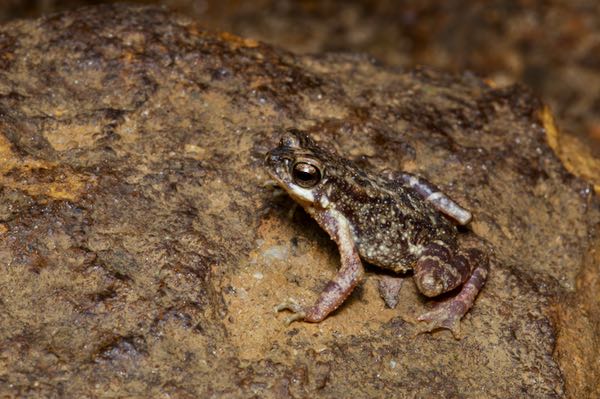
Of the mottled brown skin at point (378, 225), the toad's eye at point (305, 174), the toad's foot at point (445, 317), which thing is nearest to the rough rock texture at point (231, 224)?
the toad's foot at point (445, 317)

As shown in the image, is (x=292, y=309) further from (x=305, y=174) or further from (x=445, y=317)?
(x=445, y=317)

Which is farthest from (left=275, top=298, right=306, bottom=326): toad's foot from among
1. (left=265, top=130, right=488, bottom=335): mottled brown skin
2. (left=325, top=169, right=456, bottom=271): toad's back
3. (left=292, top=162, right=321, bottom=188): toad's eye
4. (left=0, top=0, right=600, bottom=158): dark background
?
(left=0, top=0, right=600, bottom=158): dark background

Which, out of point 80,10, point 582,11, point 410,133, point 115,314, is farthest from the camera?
point 582,11

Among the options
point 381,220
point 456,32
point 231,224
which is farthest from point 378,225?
point 456,32

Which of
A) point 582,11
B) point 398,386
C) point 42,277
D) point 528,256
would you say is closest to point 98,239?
point 42,277

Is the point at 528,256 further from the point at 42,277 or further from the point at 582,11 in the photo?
the point at 582,11

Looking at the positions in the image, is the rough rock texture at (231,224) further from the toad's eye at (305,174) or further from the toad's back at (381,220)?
the toad's eye at (305,174)
